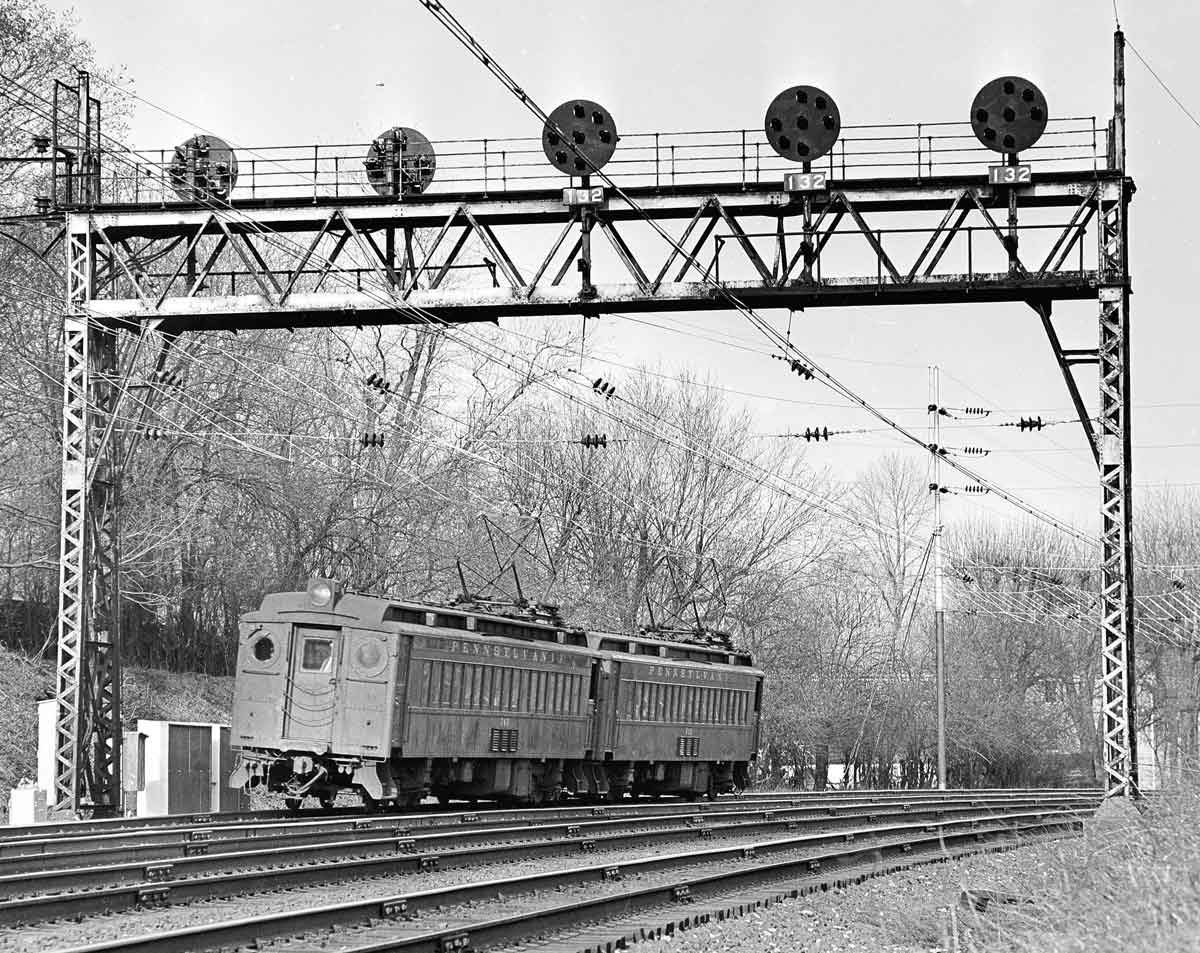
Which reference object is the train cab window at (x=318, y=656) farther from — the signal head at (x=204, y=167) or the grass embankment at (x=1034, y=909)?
the grass embankment at (x=1034, y=909)

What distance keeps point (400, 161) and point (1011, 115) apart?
961 cm

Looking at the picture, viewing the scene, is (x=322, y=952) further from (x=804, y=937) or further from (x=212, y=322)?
(x=212, y=322)

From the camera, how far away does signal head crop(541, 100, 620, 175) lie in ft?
86.6

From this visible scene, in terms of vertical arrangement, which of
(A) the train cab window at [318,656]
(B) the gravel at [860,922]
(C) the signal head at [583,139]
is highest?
(C) the signal head at [583,139]

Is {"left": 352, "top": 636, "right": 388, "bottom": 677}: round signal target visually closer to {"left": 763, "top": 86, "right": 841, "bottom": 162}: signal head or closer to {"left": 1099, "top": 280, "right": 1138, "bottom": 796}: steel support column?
{"left": 763, "top": 86, "right": 841, "bottom": 162}: signal head

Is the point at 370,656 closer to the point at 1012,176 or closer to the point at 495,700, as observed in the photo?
the point at 495,700

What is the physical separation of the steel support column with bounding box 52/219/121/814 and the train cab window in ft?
9.26

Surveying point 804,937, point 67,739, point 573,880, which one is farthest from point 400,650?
point 804,937

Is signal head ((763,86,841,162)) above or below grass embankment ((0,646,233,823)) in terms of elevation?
above

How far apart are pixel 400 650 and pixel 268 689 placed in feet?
7.49

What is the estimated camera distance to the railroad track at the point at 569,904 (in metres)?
11.8

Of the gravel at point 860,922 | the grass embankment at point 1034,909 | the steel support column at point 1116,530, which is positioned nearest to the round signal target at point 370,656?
Result: the grass embankment at point 1034,909

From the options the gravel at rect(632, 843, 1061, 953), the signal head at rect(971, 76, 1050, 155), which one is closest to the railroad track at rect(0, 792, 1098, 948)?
the gravel at rect(632, 843, 1061, 953)

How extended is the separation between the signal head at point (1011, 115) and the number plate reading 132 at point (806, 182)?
8.53ft
